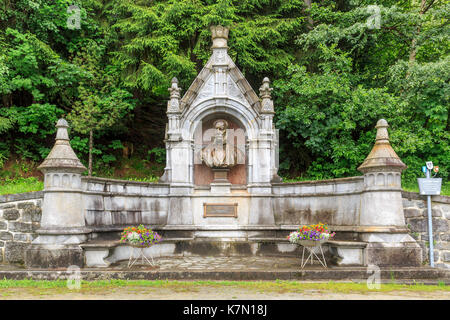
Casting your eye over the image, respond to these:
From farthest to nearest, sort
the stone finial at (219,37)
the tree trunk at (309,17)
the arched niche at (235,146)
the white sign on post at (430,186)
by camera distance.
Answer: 1. the tree trunk at (309,17)
2. the arched niche at (235,146)
3. the stone finial at (219,37)
4. the white sign on post at (430,186)

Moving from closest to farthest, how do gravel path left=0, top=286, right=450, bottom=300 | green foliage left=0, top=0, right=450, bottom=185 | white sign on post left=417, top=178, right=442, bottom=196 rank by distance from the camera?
gravel path left=0, top=286, right=450, bottom=300
white sign on post left=417, top=178, right=442, bottom=196
green foliage left=0, top=0, right=450, bottom=185

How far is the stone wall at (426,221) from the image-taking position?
9.33 m

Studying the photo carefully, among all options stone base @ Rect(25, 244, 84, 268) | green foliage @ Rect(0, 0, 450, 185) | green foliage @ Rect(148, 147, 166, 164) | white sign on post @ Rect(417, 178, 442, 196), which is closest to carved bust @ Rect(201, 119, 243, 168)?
green foliage @ Rect(0, 0, 450, 185)

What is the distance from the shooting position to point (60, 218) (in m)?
8.59

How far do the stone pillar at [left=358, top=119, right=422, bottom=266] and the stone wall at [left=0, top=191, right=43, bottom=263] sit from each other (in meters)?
7.37

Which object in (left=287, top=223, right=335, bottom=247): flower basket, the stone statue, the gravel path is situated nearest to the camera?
the gravel path

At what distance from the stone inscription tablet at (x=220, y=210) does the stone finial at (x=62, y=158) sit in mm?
3988

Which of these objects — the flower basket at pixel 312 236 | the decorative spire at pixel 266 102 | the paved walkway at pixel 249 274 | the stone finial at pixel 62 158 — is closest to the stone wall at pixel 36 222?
the stone finial at pixel 62 158

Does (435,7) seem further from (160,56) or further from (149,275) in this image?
(149,275)

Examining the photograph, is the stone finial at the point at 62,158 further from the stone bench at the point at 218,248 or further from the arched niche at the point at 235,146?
the arched niche at the point at 235,146

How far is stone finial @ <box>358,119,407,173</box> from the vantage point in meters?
8.60

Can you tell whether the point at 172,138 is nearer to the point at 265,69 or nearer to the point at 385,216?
the point at 385,216

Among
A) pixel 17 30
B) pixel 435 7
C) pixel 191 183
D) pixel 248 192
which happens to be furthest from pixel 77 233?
pixel 435 7

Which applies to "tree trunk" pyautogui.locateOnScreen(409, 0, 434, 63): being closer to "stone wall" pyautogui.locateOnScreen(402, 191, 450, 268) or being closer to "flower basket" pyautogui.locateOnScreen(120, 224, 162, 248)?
"stone wall" pyautogui.locateOnScreen(402, 191, 450, 268)
